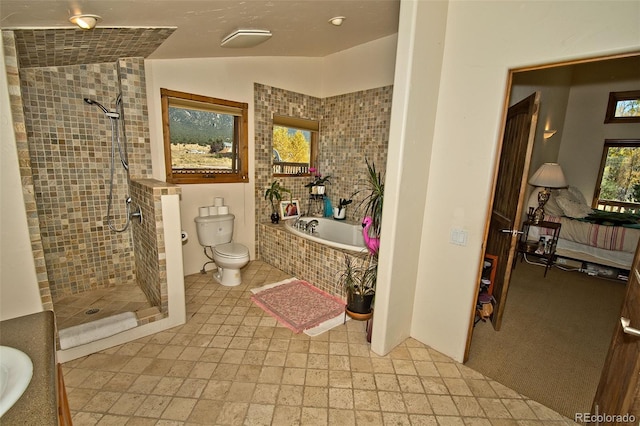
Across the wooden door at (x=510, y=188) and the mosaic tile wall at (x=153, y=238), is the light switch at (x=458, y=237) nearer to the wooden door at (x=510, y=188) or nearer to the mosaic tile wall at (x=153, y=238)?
the wooden door at (x=510, y=188)

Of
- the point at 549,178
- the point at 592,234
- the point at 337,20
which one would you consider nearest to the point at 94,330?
the point at 337,20

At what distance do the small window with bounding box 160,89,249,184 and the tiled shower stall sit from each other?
27cm

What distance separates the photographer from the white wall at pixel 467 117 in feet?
4.77

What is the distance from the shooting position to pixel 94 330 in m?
2.02

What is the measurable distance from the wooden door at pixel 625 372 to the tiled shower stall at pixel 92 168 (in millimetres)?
2647

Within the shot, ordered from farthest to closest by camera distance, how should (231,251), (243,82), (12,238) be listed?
(243,82) < (231,251) < (12,238)

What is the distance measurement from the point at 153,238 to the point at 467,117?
2.47m

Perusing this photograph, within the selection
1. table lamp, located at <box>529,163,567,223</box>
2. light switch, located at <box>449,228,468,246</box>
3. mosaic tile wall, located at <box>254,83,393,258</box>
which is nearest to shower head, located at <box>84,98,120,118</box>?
mosaic tile wall, located at <box>254,83,393,258</box>

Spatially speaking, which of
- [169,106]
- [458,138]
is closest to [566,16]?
[458,138]

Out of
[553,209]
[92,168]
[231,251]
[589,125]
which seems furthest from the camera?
[589,125]

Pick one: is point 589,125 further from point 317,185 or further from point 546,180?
point 317,185

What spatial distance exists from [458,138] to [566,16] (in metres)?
0.76

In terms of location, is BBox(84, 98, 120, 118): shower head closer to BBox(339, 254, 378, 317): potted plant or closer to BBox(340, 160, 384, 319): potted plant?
BBox(340, 160, 384, 319): potted plant

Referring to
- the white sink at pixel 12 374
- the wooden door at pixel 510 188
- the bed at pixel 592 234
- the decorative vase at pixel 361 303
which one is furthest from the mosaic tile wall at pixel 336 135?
the white sink at pixel 12 374
